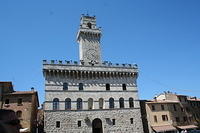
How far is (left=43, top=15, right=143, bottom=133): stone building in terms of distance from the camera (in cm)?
3638

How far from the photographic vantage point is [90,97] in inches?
1538

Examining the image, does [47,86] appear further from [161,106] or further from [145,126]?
[161,106]

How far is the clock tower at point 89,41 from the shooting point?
146 ft

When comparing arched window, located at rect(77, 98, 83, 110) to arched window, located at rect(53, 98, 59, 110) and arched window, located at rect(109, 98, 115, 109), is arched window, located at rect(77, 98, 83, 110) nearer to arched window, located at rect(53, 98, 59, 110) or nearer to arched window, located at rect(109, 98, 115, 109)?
arched window, located at rect(53, 98, 59, 110)

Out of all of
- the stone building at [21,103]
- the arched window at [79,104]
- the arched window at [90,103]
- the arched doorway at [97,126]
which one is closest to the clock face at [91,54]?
the arched window at [90,103]

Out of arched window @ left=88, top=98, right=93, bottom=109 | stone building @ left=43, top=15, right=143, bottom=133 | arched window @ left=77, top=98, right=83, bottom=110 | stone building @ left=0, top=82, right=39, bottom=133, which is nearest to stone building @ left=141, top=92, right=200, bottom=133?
stone building @ left=43, top=15, right=143, bottom=133

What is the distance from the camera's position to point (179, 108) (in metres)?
47.7

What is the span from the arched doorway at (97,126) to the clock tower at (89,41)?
39.4 ft

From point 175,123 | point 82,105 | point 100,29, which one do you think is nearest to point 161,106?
point 175,123

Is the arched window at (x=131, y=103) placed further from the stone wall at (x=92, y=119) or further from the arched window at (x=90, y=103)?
the arched window at (x=90, y=103)

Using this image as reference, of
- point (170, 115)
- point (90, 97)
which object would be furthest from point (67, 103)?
point (170, 115)

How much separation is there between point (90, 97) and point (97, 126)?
5.54 metres

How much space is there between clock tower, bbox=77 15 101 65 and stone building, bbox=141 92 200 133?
14666 mm

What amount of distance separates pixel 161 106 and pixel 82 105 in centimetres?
1830
